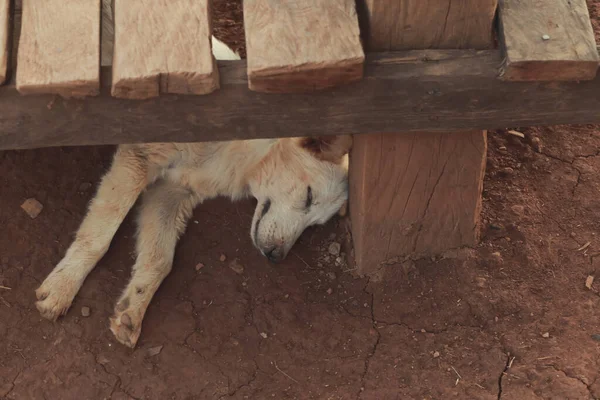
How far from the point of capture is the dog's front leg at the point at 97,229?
3365 mm

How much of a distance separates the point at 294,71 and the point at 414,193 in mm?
1101

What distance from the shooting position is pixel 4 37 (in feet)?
8.16

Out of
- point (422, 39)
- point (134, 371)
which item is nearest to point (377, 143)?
point (422, 39)

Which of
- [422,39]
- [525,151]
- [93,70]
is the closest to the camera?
[93,70]

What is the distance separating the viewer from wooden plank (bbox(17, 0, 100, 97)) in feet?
7.74

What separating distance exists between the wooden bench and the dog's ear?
2.45ft

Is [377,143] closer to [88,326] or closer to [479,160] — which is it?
[479,160]

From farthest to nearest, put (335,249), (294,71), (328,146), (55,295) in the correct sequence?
(335,249), (328,146), (55,295), (294,71)

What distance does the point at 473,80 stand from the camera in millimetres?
2531

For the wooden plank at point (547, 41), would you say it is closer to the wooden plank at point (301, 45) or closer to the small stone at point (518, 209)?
the wooden plank at point (301, 45)

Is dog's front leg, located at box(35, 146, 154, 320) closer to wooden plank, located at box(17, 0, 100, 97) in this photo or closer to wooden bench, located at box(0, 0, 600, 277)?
wooden bench, located at box(0, 0, 600, 277)

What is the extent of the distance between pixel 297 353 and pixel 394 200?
0.89 metres

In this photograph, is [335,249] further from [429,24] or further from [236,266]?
[429,24]

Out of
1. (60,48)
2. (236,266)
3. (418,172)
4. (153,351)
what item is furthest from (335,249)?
(60,48)
